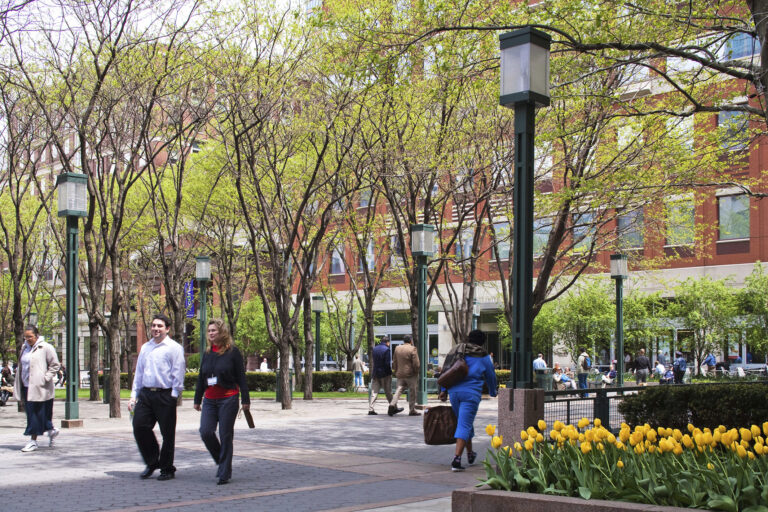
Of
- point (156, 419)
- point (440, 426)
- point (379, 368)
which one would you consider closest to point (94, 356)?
point (379, 368)

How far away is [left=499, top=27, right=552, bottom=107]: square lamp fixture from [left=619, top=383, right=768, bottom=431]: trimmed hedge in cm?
474

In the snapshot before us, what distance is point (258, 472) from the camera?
10.8 m

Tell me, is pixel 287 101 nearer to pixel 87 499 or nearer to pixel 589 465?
pixel 87 499

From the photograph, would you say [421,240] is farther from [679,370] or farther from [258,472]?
[679,370]

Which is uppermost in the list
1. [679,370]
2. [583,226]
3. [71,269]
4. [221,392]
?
[583,226]

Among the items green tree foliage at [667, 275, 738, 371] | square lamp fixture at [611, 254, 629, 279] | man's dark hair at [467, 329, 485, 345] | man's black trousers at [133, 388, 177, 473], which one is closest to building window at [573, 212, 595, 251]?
square lamp fixture at [611, 254, 629, 279]

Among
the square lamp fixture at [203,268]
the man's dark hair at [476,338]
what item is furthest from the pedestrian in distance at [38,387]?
the square lamp fixture at [203,268]

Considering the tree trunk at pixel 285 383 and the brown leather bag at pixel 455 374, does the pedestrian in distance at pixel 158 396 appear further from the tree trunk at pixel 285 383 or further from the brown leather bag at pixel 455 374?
the tree trunk at pixel 285 383

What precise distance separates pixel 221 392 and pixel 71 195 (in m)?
9.04

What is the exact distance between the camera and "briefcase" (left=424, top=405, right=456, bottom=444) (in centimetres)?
1114

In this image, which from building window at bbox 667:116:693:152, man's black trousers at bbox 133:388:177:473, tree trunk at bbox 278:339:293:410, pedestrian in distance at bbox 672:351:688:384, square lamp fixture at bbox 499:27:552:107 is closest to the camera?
square lamp fixture at bbox 499:27:552:107

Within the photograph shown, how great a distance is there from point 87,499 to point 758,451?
6.22m

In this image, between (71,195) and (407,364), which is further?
(407,364)

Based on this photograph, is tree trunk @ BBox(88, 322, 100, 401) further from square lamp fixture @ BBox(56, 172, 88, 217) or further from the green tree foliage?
the green tree foliage
